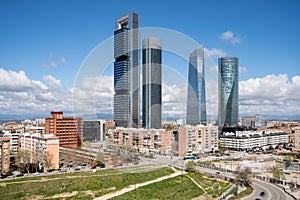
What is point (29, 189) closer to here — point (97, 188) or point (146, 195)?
point (97, 188)

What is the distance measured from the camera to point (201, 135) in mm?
12633

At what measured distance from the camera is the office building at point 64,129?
430 inches

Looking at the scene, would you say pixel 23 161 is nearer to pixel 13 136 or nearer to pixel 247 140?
pixel 13 136

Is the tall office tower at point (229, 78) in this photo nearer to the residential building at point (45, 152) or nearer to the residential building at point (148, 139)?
the residential building at point (148, 139)

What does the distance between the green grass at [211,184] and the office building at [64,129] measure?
5167 mm

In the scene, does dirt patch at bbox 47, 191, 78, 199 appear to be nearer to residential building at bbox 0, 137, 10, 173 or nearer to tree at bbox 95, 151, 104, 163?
tree at bbox 95, 151, 104, 163

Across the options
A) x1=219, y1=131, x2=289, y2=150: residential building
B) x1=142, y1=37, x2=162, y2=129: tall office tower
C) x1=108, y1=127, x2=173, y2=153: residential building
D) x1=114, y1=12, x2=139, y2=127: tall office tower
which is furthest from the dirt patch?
x1=219, y1=131, x2=289, y2=150: residential building

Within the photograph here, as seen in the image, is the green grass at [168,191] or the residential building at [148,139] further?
the residential building at [148,139]

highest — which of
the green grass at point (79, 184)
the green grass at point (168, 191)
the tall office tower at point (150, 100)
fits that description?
the tall office tower at point (150, 100)

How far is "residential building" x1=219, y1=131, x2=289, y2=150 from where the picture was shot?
14.7m

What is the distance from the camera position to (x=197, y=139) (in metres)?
12.5

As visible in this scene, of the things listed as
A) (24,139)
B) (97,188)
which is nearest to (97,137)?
(24,139)

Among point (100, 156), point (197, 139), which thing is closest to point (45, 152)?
point (100, 156)

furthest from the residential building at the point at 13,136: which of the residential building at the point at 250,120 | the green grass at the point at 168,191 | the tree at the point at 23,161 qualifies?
the residential building at the point at 250,120
